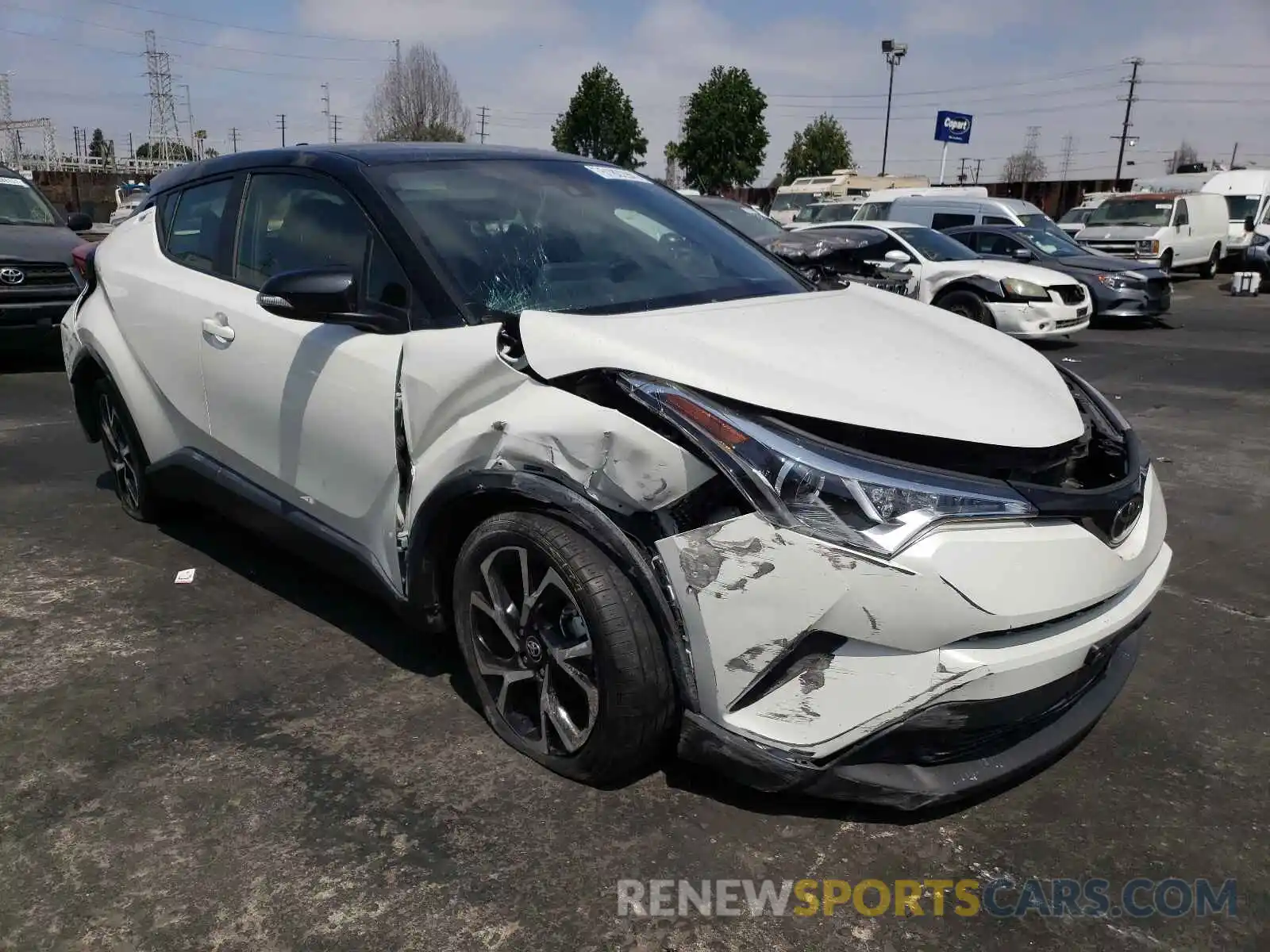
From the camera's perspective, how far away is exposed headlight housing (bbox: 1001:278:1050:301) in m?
10.8

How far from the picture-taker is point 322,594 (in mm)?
3803

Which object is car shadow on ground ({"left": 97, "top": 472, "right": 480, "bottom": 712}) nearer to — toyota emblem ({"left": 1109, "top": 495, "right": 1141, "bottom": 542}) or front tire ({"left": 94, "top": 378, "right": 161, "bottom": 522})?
front tire ({"left": 94, "top": 378, "right": 161, "bottom": 522})

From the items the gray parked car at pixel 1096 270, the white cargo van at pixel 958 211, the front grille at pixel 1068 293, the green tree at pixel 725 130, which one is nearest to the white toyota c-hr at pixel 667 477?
the front grille at pixel 1068 293

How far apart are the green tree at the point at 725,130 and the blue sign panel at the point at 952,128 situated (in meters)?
13.1

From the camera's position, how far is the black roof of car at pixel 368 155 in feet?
10.5

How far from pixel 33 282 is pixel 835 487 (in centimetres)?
840

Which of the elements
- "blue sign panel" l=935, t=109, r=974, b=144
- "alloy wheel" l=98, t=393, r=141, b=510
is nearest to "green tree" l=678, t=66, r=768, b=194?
"blue sign panel" l=935, t=109, r=974, b=144

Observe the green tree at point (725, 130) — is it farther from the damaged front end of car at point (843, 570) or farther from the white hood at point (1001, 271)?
the damaged front end of car at point (843, 570)

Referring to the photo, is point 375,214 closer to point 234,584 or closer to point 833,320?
point 833,320

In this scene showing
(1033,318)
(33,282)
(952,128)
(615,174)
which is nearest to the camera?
(615,174)

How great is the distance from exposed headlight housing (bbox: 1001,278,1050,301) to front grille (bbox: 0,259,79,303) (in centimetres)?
911

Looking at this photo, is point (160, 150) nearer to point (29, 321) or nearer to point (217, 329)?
point (29, 321)

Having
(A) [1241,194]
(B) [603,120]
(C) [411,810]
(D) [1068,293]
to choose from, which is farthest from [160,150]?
(C) [411,810]

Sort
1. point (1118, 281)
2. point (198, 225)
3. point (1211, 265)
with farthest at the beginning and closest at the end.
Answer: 1. point (1211, 265)
2. point (1118, 281)
3. point (198, 225)
